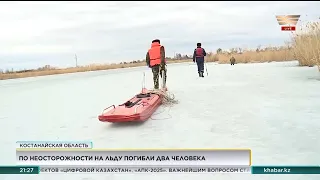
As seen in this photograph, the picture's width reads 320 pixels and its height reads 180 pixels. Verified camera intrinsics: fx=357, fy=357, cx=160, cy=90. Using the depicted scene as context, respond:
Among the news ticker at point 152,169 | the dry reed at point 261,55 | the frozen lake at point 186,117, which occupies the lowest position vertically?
the news ticker at point 152,169

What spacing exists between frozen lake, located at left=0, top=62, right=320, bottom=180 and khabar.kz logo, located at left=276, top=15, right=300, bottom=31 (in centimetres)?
47

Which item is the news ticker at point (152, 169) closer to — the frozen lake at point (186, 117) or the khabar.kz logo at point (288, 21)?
the frozen lake at point (186, 117)

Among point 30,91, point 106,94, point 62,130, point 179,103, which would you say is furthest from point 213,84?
point 62,130

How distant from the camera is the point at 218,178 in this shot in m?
1.26

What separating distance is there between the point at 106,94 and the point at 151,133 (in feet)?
3.71

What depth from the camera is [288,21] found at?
1.56 m

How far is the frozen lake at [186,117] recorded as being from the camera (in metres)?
1.43

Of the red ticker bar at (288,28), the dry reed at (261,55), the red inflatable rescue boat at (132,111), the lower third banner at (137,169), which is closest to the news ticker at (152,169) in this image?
the lower third banner at (137,169)

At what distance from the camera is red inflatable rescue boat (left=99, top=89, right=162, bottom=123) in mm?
2063

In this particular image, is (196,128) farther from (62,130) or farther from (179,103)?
(179,103)

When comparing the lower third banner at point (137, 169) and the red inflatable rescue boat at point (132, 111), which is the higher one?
the red inflatable rescue boat at point (132, 111)

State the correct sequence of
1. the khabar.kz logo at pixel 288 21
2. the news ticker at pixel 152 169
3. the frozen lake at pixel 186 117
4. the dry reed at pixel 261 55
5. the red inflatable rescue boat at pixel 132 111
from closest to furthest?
the news ticker at pixel 152 169, the frozen lake at pixel 186 117, the khabar.kz logo at pixel 288 21, the dry reed at pixel 261 55, the red inflatable rescue boat at pixel 132 111

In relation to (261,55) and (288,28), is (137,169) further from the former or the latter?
(261,55)

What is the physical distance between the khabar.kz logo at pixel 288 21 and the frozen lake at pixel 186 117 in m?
0.47
